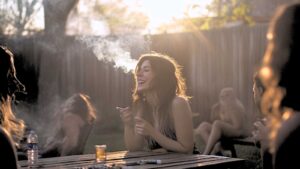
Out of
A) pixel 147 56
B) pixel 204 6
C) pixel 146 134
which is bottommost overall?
pixel 146 134

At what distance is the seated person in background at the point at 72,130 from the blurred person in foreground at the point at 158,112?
1370mm

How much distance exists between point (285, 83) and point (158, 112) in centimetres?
290

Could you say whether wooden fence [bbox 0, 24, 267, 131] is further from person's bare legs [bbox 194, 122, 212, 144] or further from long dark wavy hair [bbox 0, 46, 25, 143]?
long dark wavy hair [bbox 0, 46, 25, 143]

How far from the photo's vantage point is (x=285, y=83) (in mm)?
2119

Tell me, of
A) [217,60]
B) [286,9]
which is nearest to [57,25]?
[217,60]

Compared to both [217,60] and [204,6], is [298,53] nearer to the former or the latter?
[217,60]

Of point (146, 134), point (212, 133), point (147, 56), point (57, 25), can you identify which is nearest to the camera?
point (146, 134)

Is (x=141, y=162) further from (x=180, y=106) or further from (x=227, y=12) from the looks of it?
(x=227, y=12)

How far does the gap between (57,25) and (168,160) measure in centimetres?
1002

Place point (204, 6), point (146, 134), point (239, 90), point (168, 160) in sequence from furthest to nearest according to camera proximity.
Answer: point (204, 6) < point (239, 90) < point (146, 134) < point (168, 160)

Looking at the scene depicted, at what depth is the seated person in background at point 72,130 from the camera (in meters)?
6.31

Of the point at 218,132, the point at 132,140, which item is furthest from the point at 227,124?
the point at 132,140

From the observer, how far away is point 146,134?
4691 millimetres

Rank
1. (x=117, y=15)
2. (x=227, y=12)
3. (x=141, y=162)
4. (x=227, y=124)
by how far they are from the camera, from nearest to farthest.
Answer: (x=141, y=162) → (x=227, y=124) → (x=227, y=12) → (x=117, y=15)
